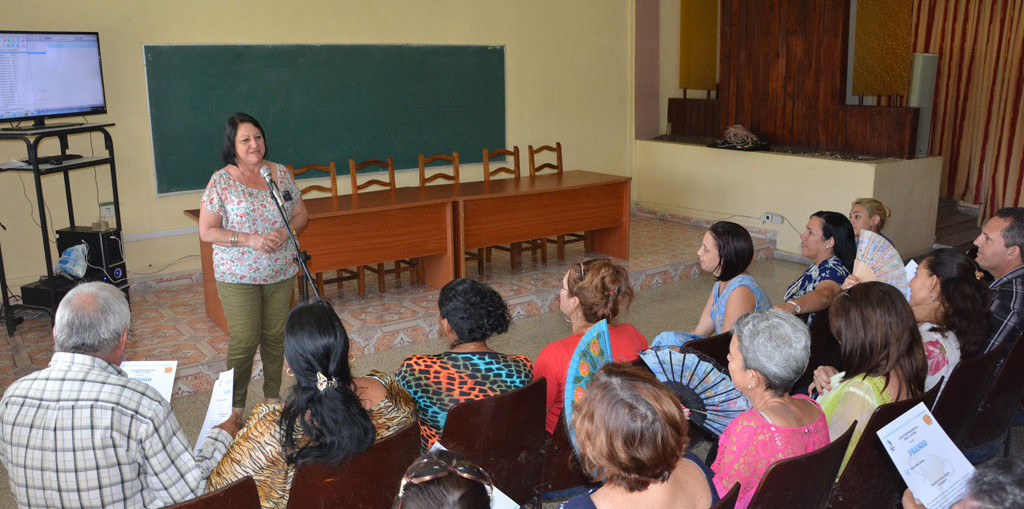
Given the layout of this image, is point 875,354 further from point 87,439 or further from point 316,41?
point 316,41

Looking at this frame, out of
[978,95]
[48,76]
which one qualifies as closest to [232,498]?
[48,76]

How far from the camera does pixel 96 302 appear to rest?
1.86 meters

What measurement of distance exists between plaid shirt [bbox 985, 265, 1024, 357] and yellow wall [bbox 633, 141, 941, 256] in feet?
12.0

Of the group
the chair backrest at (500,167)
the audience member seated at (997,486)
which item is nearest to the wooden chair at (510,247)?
the chair backrest at (500,167)

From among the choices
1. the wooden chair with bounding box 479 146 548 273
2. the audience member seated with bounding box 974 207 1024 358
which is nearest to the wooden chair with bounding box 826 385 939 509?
the audience member seated with bounding box 974 207 1024 358

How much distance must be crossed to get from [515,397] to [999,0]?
7.60 meters

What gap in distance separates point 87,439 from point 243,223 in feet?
5.83

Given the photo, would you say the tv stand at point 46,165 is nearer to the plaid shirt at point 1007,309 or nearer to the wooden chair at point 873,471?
the wooden chair at point 873,471

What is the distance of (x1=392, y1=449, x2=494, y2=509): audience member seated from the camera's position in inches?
50.3

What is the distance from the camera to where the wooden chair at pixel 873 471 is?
2.09 metres

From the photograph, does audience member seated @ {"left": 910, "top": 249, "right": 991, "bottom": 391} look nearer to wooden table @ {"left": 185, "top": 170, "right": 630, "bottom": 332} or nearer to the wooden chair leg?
wooden table @ {"left": 185, "top": 170, "right": 630, "bottom": 332}

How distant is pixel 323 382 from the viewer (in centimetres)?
191

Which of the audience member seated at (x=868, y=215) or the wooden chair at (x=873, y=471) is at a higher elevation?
the audience member seated at (x=868, y=215)

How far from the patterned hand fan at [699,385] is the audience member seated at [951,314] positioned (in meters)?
0.85
